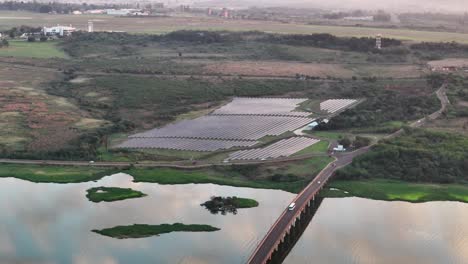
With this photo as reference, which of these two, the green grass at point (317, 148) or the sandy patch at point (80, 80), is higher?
the sandy patch at point (80, 80)

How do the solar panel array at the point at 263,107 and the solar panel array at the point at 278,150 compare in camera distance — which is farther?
the solar panel array at the point at 263,107

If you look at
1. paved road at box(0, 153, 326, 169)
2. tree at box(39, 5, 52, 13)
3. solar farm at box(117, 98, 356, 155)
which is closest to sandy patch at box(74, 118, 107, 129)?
solar farm at box(117, 98, 356, 155)

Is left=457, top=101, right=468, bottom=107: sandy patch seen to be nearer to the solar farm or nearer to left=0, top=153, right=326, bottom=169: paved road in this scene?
the solar farm

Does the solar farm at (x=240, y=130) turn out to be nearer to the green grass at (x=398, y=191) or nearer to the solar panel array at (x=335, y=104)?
the solar panel array at (x=335, y=104)

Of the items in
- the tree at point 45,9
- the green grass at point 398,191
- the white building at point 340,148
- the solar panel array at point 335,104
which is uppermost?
the tree at point 45,9

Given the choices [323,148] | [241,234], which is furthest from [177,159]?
[241,234]

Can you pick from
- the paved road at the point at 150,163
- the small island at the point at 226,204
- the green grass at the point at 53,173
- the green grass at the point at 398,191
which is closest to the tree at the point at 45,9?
Answer: the paved road at the point at 150,163
